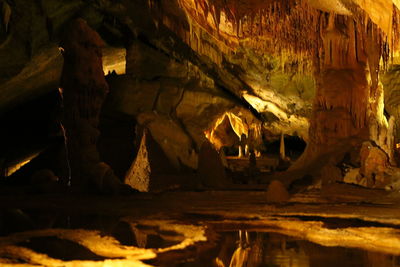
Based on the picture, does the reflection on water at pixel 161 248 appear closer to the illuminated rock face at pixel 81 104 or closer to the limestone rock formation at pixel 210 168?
the illuminated rock face at pixel 81 104

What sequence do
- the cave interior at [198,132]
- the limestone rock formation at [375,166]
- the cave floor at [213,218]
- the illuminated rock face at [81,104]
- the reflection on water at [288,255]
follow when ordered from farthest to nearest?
1. the limestone rock formation at [375,166]
2. the illuminated rock face at [81,104]
3. the cave interior at [198,132]
4. the cave floor at [213,218]
5. the reflection on water at [288,255]

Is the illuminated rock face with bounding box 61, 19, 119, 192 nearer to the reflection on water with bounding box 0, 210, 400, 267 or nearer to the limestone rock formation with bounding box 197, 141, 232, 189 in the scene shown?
the limestone rock formation with bounding box 197, 141, 232, 189

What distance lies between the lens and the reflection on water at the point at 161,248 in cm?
324

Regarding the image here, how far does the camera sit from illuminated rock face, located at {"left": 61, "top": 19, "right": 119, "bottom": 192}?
30.2 feet

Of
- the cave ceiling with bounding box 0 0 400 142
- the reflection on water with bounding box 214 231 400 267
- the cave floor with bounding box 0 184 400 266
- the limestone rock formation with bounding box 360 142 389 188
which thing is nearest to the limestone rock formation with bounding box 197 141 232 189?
the cave floor with bounding box 0 184 400 266

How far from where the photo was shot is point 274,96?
19.6 m

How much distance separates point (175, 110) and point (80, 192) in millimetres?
Answer: 11038

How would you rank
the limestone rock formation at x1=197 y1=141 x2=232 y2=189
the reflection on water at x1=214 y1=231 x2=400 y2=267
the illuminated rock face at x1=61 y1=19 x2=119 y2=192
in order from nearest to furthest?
the reflection on water at x1=214 y1=231 x2=400 y2=267 → the illuminated rock face at x1=61 y1=19 x2=119 y2=192 → the limestone rock formation at x1=197 y1=141 x2=232 y2=189

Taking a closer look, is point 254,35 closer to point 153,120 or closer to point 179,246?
point 153,120

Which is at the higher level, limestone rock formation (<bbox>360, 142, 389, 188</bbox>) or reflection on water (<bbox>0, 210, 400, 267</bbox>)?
limestone rock formation (<bbox>360, 142, 389, 188</bbox>)

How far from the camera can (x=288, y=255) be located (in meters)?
3.50

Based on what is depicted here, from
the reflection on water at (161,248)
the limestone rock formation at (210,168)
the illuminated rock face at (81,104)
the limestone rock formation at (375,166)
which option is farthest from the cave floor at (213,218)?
the limestone rock formation at (375,166)

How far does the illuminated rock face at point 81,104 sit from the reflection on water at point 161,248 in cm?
417

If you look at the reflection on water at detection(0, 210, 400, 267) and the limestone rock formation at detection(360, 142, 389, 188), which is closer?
the reflection on water at detection(0, 210, 400, 267)
